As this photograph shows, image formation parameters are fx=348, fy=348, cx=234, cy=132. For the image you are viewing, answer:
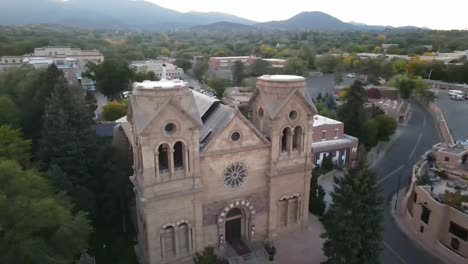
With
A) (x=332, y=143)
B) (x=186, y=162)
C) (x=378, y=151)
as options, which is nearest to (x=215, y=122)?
(x=186, y=162)

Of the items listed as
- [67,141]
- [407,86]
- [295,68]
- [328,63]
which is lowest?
[407,86]

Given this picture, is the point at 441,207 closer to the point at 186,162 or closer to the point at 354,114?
the point at 186,162

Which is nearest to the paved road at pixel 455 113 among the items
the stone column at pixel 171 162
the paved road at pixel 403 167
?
the paved road at pixel 403 167

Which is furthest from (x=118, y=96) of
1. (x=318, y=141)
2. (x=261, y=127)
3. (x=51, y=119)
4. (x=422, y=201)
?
(x=422, y=201)

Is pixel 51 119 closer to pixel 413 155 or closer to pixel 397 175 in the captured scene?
pixel 397 175

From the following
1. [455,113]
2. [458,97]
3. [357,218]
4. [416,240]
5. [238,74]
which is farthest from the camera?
[238,74]
